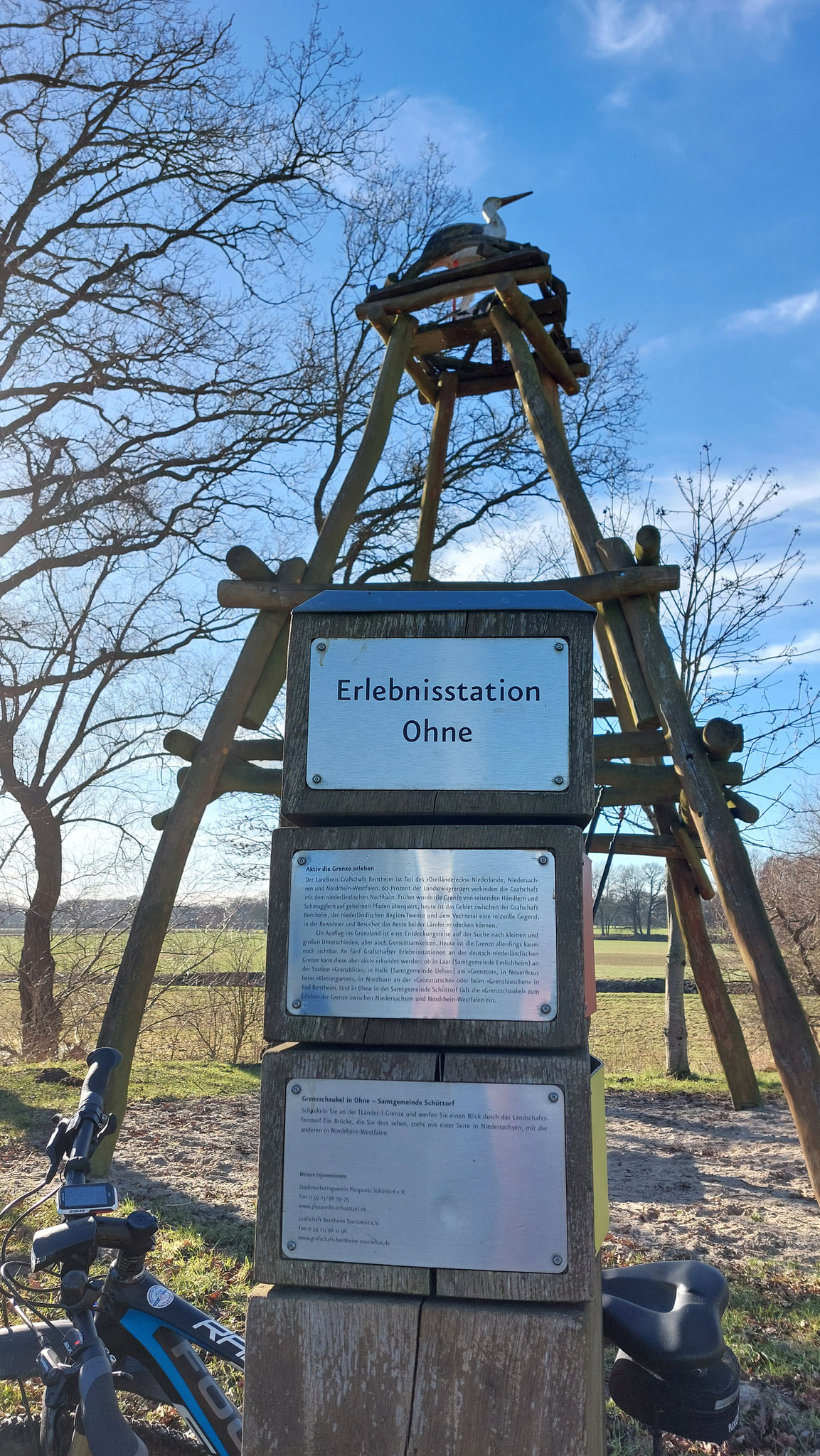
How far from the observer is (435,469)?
23.4 ft

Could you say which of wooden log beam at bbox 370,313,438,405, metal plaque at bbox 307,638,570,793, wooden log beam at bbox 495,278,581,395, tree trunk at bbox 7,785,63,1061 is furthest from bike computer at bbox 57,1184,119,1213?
tree trunk at bbox 7,785,63,1061

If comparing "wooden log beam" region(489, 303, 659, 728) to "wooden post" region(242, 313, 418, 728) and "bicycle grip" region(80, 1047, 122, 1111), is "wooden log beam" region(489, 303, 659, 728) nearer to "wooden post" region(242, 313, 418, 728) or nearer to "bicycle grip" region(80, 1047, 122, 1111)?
"wooden post" region(242, 313, 418, 728)

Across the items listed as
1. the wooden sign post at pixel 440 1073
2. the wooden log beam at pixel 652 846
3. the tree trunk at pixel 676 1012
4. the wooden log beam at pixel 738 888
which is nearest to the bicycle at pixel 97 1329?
the wooden sign post at pixel 440 1073

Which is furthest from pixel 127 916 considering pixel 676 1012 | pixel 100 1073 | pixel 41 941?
pixel 100 1073

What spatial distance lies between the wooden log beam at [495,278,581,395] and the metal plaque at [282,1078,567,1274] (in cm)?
523

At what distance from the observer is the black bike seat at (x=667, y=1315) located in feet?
6.54

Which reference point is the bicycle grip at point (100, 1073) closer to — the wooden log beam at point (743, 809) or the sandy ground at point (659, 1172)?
the sandy ground at point (659, 1172)

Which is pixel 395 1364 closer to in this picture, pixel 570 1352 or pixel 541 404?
pixel 570 1352

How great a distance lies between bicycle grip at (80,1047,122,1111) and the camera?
1.81 metres

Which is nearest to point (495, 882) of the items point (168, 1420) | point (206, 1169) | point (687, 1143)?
point (168, 1420)

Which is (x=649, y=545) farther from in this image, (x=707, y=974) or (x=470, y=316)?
(x=707, y=974)

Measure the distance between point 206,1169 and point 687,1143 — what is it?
2.95 meters

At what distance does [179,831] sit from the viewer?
17.0 feet

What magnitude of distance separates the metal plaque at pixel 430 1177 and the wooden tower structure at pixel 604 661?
10.0 feet
